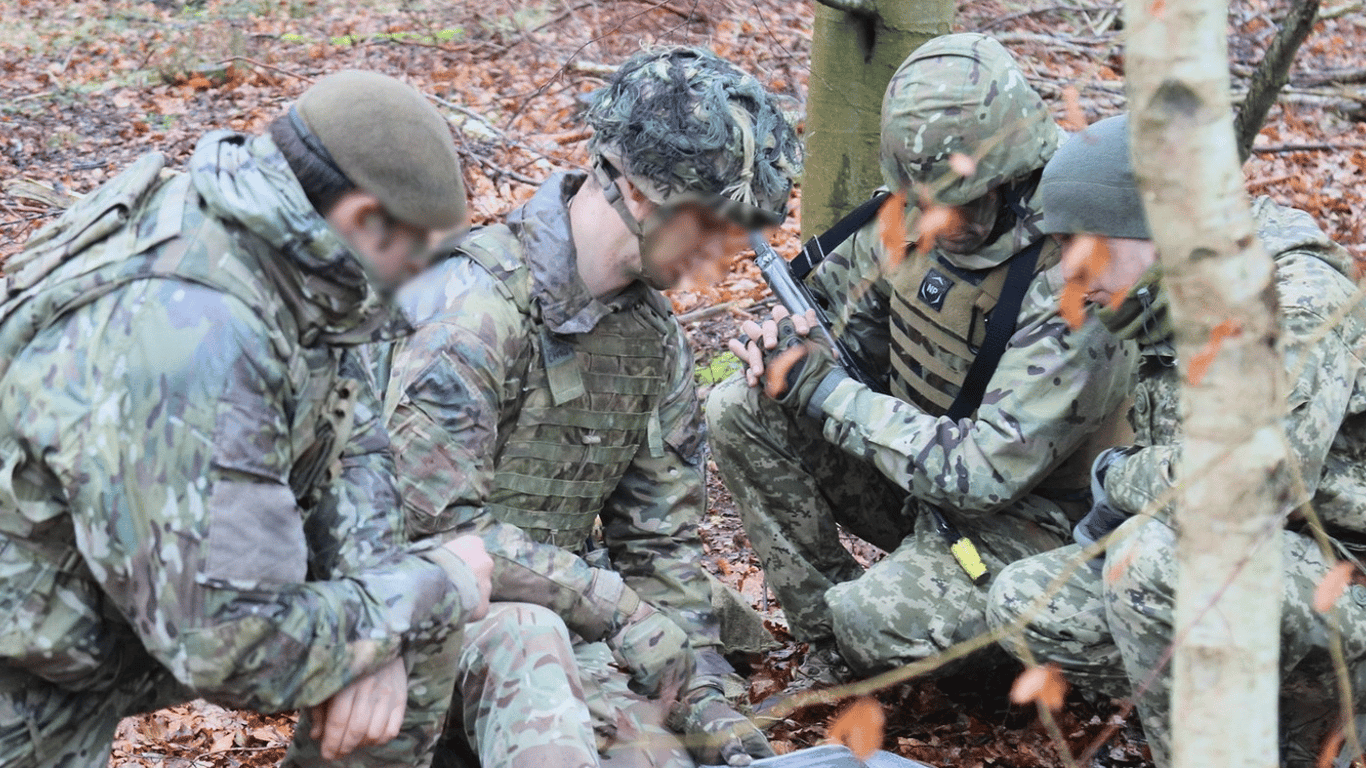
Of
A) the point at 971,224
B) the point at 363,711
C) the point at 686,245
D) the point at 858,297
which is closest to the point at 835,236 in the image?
the point at 858,297

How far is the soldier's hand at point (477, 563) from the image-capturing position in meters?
2.79

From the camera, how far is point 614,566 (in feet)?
13.1

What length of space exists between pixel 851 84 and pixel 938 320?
1.29m

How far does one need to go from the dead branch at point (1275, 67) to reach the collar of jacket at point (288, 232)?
2.36 meters

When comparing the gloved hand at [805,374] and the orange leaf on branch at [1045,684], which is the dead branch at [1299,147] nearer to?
the gloved hand at [805,374]

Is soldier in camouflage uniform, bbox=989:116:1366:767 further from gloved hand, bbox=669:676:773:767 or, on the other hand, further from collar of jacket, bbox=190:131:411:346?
collar of jacket, bbox=190:131:411:346

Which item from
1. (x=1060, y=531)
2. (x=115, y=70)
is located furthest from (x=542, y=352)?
(x=115, y=70)

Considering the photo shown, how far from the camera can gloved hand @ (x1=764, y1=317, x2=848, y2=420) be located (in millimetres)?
4211

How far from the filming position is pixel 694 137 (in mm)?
3355

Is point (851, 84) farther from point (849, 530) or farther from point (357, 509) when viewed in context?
point (357, 509)

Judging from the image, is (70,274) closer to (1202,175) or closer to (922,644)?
(1202,175)

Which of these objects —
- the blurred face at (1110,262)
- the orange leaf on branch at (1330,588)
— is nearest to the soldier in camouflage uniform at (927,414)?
the blurred face at (1110,262)

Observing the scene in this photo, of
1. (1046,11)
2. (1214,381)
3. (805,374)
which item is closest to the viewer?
(1214,381)

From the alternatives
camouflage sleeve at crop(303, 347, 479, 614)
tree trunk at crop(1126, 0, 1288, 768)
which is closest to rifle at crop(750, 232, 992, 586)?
camouflage sleeve at crop(303, 347, 479, 614)
